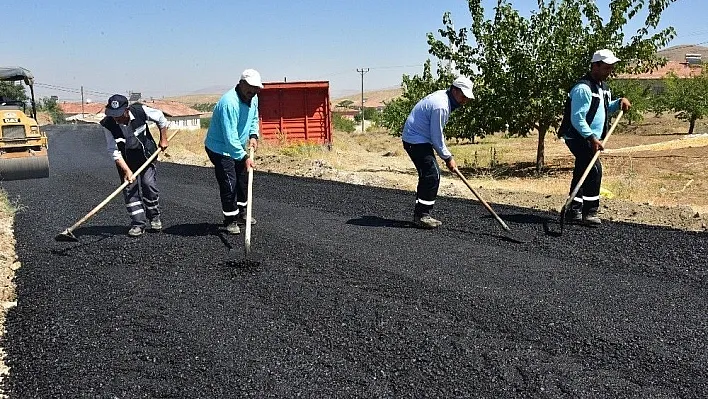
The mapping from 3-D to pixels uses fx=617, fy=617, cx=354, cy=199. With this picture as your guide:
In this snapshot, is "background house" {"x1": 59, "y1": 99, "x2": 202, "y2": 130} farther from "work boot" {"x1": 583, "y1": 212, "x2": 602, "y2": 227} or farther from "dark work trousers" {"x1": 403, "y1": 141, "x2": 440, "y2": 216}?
"work boot" {"x1": 583, "y1": 212, "x2": 602, "y2": 227}

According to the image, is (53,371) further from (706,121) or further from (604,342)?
(706,121)

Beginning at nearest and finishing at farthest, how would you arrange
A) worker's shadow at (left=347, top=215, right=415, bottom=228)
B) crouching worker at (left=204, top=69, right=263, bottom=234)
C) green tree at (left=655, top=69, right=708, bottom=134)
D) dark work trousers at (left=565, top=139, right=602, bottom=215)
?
crouching worker at (left=204, top=69, right=263, bottom=234) < dark work trousers at (left=565, top=139, right=602, bottom=215) < worker's shadow at (left=347, top=215, right=415, bottom=228) < green tree at (left=655, top=69, right=708, bottom=134)

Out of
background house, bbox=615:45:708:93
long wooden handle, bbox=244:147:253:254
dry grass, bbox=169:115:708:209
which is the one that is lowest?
dry grass, bbox=169:115:708:209

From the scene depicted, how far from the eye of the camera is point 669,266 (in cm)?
473

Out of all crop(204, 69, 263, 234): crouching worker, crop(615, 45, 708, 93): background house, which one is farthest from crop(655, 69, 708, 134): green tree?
crop(204, 69, 263, 234): crouching worker

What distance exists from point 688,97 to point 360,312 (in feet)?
110

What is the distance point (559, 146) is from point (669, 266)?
23934 millimetres

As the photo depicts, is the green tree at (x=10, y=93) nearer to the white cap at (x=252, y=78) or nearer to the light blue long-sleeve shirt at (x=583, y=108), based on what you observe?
the white cap at (x=252, y=78)

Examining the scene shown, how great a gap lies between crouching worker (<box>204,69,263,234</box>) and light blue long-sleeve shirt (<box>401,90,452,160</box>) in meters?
1.57

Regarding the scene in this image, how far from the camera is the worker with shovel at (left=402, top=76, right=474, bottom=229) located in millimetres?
5965

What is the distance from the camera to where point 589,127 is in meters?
6.23

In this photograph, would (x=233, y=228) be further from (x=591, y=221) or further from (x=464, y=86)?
(x=591, y=221)

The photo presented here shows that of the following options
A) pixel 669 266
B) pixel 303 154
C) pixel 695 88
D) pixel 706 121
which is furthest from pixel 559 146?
pixel 669 266

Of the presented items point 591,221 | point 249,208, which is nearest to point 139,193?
point 249,208
